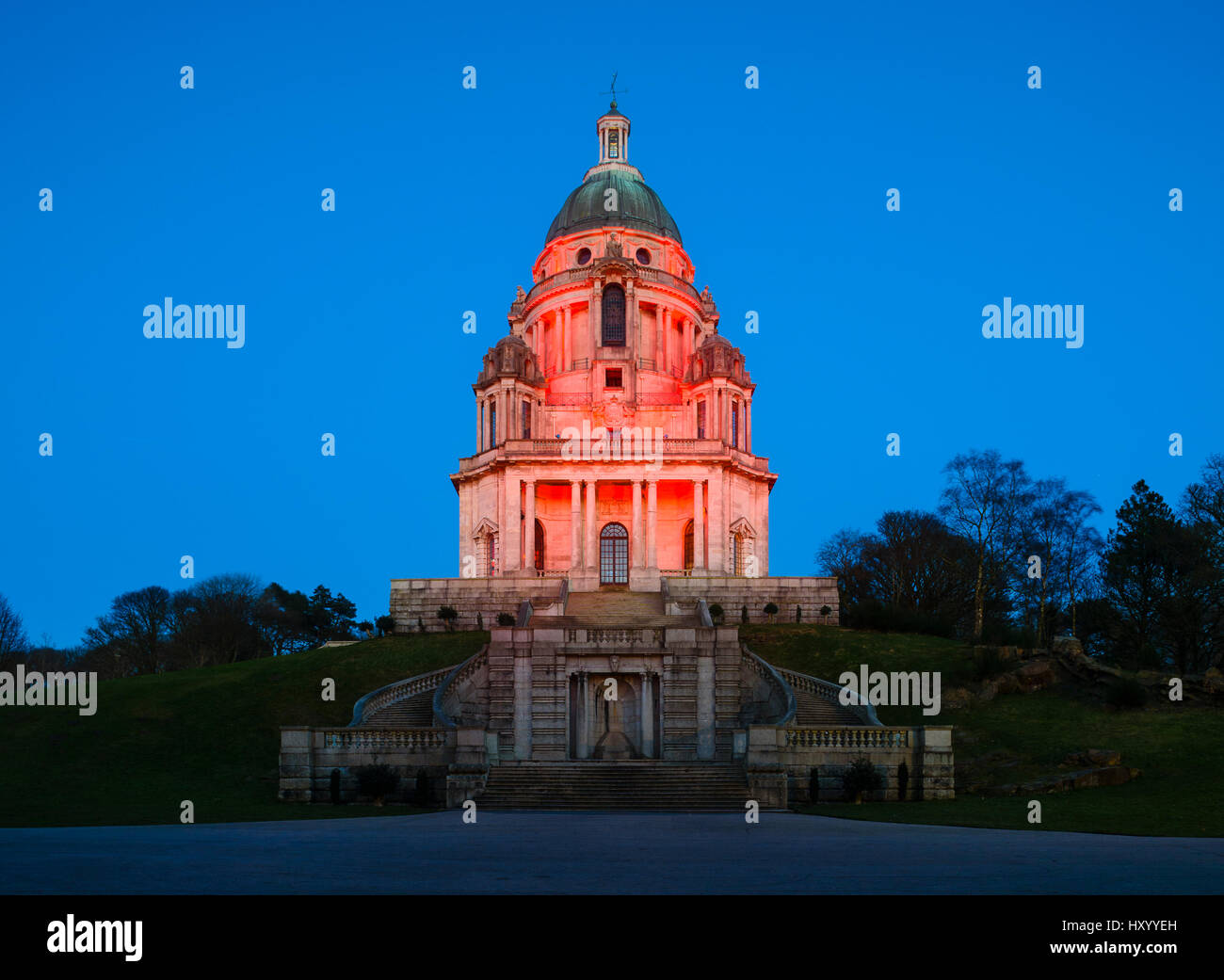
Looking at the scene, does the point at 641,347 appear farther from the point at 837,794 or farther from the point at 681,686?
the point at 837,794

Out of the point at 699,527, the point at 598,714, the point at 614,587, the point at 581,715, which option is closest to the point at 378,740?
the point at 581,715

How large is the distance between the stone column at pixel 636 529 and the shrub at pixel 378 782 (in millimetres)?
35106

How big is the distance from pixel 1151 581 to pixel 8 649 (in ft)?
241

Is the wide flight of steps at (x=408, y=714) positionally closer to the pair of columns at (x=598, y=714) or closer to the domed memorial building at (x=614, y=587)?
the domed memorial building at (x=614, y=587)

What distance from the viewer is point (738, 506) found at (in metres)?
70.0

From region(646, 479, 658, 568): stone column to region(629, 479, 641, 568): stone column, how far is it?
60 centimetres

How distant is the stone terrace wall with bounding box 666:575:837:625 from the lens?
55.3 meters

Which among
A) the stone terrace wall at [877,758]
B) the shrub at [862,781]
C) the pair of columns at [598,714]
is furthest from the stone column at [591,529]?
the shrub at [862,781]

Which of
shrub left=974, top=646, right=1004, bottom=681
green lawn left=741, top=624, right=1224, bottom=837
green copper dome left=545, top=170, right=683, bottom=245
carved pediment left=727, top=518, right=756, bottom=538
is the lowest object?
green lawn left=741, top=624, right=1224, bottom=837

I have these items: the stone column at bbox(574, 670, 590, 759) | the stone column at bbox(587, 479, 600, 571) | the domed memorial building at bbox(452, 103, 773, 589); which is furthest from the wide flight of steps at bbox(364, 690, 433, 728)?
the stone column at bbox(587, 479, 600, 571)

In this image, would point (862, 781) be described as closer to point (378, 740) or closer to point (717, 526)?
point (378, 740)

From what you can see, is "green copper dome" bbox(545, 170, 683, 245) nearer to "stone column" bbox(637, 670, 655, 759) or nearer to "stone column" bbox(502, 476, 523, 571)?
"stone column" bbox(502, 476, 523, 571)

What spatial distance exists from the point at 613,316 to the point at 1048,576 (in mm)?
35523
